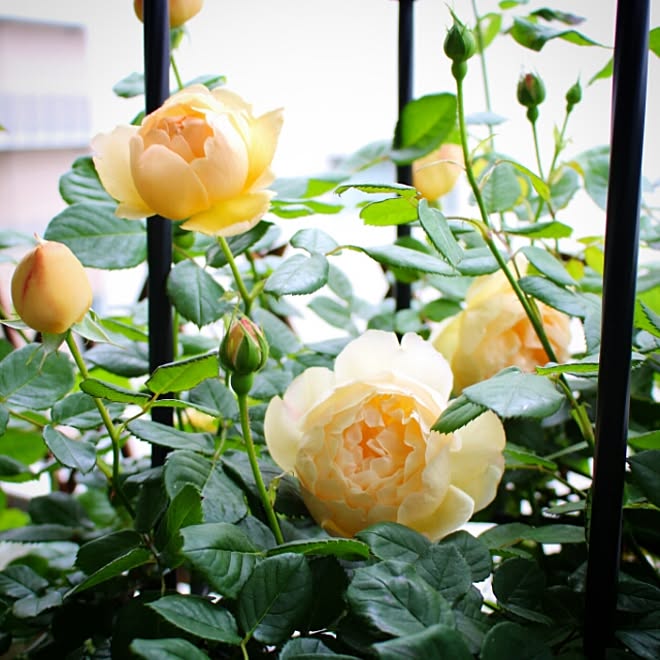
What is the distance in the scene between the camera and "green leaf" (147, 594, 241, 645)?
0.20 m

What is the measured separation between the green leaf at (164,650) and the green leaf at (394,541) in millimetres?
58

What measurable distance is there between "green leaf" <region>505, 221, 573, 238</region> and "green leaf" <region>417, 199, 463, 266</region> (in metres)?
0.08

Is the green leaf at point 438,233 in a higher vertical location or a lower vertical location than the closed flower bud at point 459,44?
lower

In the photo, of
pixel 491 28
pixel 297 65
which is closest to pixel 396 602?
pixel 491 28

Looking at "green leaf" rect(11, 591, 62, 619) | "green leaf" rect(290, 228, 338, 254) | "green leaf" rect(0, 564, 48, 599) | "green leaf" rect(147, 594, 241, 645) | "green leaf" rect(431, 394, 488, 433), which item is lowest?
"green leaf" rect(0, 564, 48, 599)

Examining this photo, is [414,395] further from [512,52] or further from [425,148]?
[512,52]

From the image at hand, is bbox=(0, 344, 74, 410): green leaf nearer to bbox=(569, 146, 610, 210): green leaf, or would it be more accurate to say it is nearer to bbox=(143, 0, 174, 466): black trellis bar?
bbox=(143, 0, 174, 466): black trellis bar

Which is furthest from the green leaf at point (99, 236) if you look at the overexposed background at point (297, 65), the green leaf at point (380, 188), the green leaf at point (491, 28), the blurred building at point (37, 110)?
the blurred building at point (37, 110)

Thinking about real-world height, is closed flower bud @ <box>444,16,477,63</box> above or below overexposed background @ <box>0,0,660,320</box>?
below

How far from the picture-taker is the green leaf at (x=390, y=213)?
0.28 metres

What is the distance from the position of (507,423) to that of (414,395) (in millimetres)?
106

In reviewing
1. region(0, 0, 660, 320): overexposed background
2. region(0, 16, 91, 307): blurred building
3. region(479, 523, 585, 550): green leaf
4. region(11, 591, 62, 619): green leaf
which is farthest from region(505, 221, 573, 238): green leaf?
region(0, 16, 91, 307): blurred building

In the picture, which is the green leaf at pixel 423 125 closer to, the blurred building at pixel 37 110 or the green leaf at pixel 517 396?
the green leaf at pixel 517 396

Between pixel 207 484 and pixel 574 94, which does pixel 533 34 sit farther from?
pixel 207 484
